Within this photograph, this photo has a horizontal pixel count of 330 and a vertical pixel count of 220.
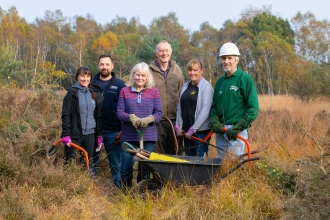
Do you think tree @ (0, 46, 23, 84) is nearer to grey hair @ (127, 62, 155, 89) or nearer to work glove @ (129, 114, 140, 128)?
grey hair @ (127, 62, 155, 89)

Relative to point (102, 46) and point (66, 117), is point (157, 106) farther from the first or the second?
point (102, 46)

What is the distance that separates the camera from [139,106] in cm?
522

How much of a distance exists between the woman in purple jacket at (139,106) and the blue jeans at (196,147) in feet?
1.74

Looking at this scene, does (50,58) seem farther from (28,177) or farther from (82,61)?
(28,177)

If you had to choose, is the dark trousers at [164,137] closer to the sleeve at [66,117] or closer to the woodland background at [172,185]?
the woodland background at [172,185]

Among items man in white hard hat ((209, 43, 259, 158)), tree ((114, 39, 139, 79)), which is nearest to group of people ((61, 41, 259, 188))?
man in white hard hat ((209, 43, 259, 158))

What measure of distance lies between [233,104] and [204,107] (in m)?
0.47

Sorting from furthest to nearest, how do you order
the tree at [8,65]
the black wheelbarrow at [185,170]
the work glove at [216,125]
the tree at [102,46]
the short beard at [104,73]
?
the tree at [102,46], the tree at [8,65], the short beard at [104,73], the work glove at [216,125], the black wheelbarrow at [185,170]

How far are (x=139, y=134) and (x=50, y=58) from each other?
44.6 m

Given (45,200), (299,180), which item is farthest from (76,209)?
(299,180)

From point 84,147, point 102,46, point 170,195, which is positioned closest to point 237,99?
point 170,195

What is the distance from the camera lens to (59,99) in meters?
9.27

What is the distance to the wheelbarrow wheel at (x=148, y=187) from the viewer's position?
4785mm

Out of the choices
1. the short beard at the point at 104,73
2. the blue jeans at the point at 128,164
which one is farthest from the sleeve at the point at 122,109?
the short beard at the point at 104,73
